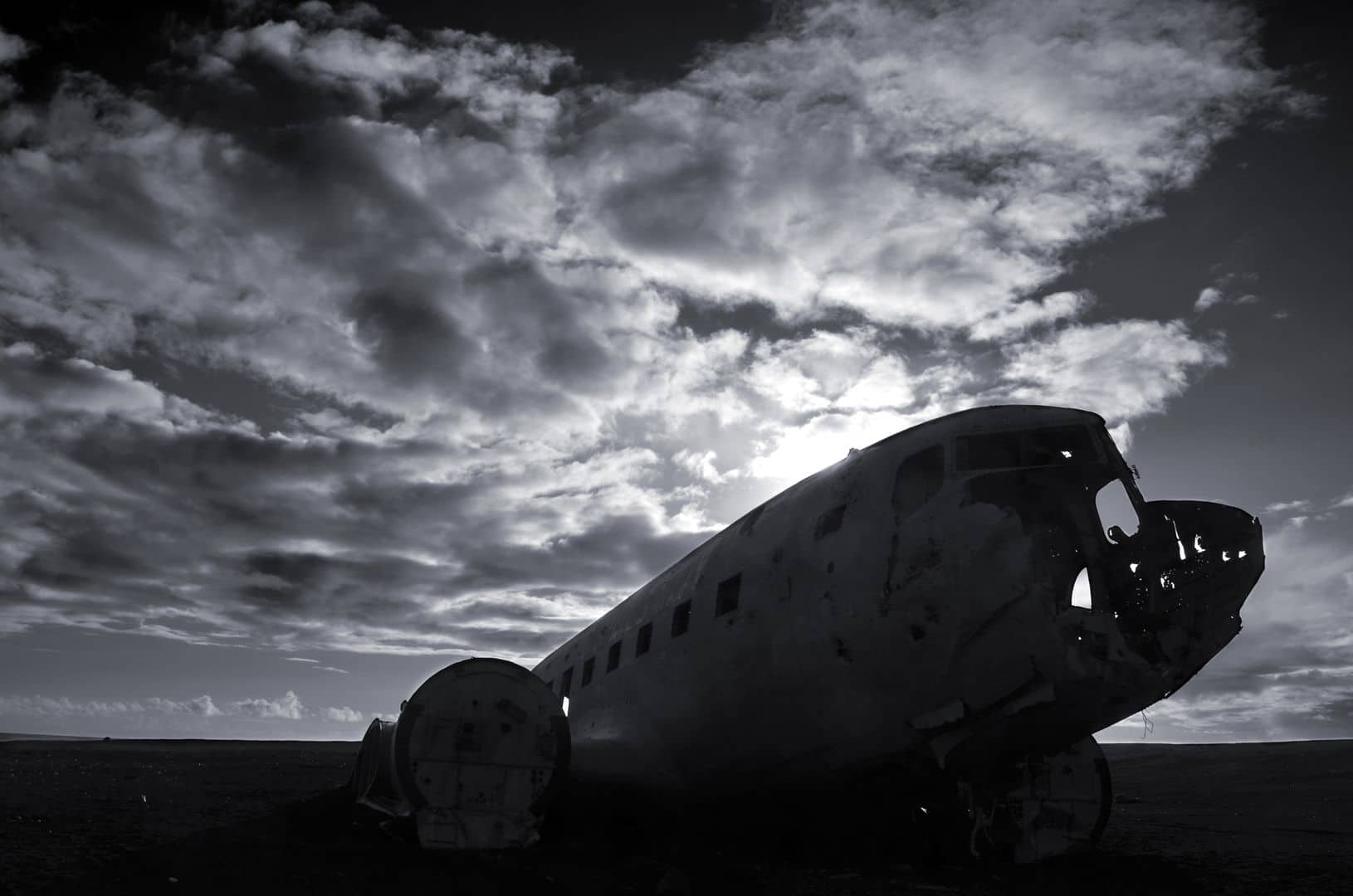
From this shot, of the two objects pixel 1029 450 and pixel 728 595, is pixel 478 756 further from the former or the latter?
pixel 1029 450

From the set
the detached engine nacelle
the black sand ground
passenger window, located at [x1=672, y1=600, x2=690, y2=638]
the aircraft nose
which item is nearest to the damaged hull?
the aircraft nose

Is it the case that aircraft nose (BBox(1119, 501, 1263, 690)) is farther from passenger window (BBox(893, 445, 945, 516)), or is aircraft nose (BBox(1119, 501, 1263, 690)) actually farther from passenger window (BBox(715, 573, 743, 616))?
passenger window (BBox(715, 573, 743, 616))

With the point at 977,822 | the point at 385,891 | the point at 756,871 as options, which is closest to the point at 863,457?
the point at 977,822

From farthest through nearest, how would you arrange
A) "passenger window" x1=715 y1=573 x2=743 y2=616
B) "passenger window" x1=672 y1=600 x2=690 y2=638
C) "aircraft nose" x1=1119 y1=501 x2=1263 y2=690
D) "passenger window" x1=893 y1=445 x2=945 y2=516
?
"passenger window" x1=672 y1=600 x2=690 y2=638
"passenger window" x1=715 y1=573 x2=743 y2=616
"passenger window" x1=893 y1=445 x2=945 y2=516
"aircraft nose" x1=1119 y1=501 x2=1263 y2=690

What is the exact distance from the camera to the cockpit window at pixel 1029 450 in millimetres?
7977

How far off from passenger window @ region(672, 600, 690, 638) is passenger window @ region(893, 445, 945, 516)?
380cm

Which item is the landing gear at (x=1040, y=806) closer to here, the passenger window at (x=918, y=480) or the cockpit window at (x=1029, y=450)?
the passenger window at (x=918, y=480)

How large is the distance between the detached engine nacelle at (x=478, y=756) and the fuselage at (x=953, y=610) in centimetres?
209

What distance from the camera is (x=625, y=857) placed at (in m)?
9.27

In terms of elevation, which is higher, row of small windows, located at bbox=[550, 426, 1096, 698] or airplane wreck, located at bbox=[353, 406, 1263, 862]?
row of small windows, located at bbox=[550, 426, 1096, 698]

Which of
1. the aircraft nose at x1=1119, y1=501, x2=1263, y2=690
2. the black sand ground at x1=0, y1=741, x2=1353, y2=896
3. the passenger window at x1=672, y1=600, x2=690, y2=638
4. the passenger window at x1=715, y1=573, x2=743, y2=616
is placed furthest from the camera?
the passenger window at x1=672, y1=600, x2=690, y2=638

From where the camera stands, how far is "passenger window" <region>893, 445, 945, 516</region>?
8234 mm

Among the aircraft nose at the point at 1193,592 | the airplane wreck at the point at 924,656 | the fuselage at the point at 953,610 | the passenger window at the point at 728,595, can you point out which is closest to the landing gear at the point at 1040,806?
the airplane wreck at the point at 924,656

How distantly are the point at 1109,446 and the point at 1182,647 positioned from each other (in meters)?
2.09
